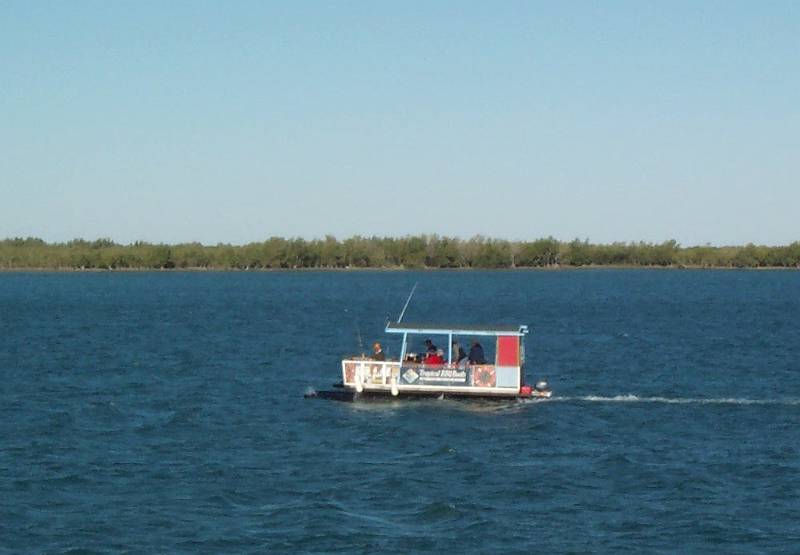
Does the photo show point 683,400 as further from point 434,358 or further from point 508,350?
point 434,358

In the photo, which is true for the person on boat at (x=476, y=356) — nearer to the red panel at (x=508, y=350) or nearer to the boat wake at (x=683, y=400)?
the red panel at (x=508, y=350)

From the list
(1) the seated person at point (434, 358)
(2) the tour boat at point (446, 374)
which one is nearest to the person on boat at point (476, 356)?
(2) the tour boat at point (446, 374)

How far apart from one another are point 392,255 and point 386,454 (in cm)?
15751

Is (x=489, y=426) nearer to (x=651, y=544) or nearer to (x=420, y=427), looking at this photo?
(x=420, y=427)

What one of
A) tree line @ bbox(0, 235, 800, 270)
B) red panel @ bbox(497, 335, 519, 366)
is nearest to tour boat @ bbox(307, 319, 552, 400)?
red panel @ bbox(497, 335, 519, 366)

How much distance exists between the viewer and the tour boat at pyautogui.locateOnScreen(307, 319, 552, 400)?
3634cm

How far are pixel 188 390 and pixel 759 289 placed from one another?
302 ft

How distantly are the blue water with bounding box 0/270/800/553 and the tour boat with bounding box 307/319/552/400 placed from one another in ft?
1.94

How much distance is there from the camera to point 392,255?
187m

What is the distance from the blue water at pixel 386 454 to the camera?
22953mm

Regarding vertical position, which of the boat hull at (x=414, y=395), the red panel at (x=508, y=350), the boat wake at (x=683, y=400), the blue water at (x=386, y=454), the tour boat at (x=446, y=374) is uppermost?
the red panel at (x=508, y=350)

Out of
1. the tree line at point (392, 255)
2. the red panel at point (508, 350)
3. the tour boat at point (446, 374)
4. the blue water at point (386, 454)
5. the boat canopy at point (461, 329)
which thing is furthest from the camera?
the tree line at point (392, 255)

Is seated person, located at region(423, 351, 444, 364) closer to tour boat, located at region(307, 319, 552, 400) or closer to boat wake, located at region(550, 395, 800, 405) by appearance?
tour boat, located at region(307, 319, 552, 400)

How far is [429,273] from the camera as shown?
191875mm
